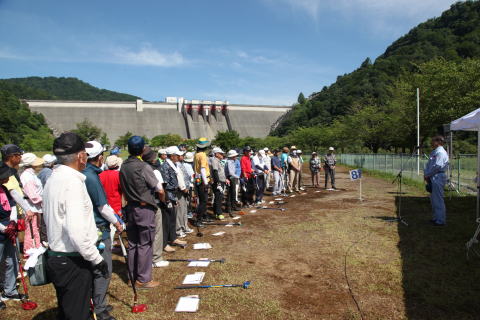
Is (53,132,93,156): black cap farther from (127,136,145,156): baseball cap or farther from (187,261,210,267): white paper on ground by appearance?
(187,261,210,267): white paper on ground

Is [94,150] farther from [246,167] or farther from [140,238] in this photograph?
[246,167]

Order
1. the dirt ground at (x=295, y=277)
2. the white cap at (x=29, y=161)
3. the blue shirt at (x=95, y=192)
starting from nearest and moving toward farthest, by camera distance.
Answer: the blue shirt at (x=95, y=192), the dirt ground at (x=295, y=277), the white cap at (x=29, y=161)

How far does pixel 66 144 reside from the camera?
214 centimetres

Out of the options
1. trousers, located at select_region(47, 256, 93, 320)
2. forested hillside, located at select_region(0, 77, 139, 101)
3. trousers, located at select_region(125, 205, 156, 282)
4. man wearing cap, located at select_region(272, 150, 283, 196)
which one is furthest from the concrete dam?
trousers, located at select_region(47, 256, 93, 320)

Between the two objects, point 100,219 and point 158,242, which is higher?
point 100,219

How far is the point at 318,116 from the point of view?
69.5m

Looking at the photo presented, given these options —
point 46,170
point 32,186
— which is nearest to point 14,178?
point 32,186

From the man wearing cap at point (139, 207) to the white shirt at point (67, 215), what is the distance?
1614 millimetres

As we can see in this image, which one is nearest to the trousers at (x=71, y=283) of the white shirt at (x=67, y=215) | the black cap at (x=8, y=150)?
the white shirt at (x=67, y=215)

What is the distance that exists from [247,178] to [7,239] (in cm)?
645

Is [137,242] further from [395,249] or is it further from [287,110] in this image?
[287,110]

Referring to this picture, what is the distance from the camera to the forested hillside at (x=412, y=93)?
72.4ft

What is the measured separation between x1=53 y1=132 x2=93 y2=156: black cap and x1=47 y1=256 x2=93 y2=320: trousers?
755mm

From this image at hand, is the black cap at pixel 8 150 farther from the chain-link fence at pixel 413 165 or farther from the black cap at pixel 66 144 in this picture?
the chain-link fence at pixel 413 165
